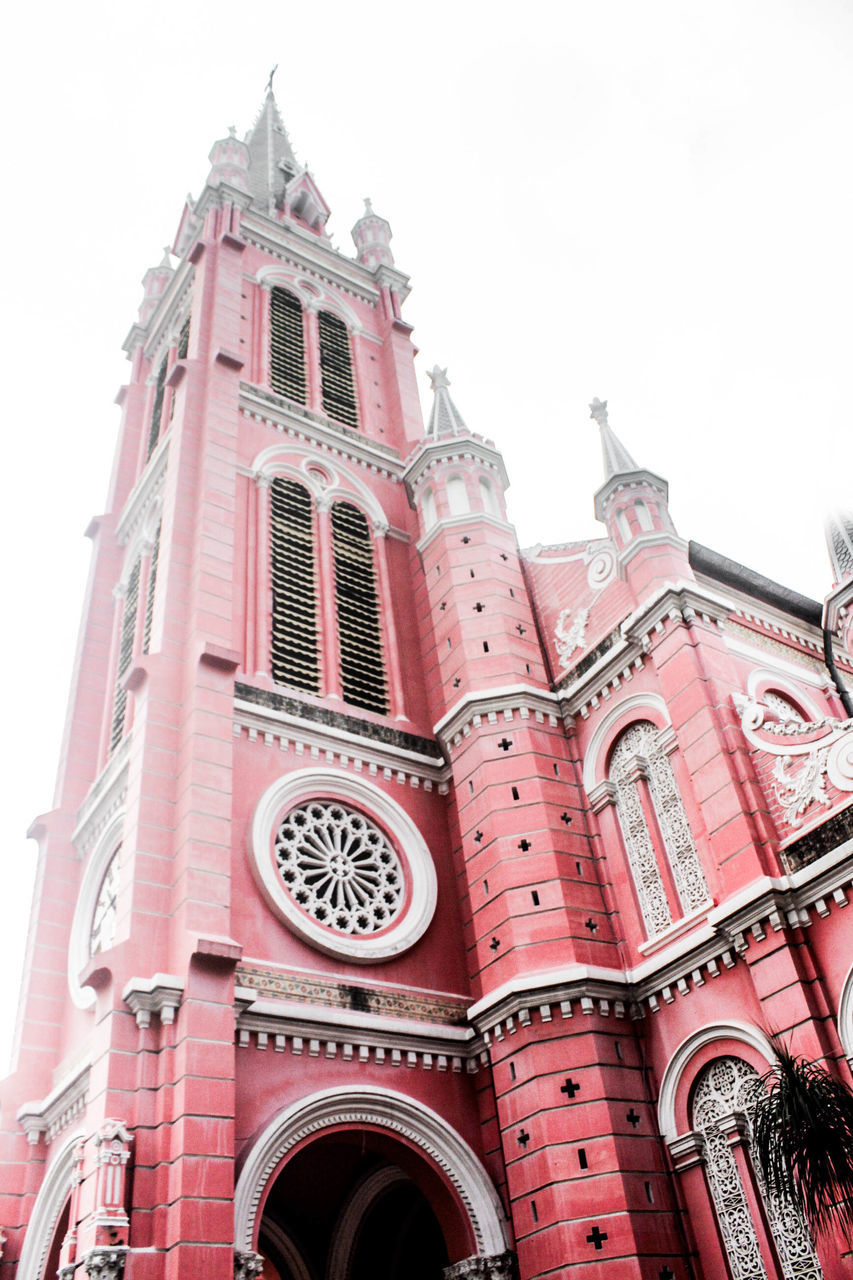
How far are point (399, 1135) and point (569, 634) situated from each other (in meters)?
8.80

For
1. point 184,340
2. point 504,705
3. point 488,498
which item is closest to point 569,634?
point 504,705

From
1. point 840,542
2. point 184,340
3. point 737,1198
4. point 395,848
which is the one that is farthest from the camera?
point 184,340

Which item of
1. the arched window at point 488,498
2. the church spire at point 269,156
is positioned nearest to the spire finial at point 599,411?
the arched window at point 488,498

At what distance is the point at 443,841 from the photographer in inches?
749

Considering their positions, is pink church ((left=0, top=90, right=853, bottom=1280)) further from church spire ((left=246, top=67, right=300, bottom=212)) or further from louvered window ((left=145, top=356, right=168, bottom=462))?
church spire ((left=246, top=67, right=300, bottom=212))

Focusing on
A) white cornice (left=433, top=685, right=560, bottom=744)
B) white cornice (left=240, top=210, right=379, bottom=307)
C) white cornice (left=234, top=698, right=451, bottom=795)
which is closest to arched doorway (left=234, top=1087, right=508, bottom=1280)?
white cornice (left=234, top=698, right=451, bottom=795)

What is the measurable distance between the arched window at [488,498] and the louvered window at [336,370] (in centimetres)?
434

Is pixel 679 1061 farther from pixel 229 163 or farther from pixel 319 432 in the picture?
pixel 229 163

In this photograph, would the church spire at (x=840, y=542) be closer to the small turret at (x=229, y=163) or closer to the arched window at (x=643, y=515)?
the arched window at (x=643, y=515)

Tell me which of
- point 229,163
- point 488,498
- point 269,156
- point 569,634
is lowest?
point 569,634

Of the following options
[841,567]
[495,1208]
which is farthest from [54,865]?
[841,567]

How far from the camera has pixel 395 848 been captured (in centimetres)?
1841

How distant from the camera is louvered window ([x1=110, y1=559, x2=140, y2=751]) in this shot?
851 inches

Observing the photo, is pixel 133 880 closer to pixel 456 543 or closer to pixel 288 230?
pixel 456 543
